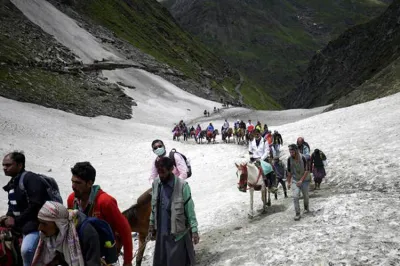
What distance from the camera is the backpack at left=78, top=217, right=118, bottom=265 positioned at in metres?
4.73

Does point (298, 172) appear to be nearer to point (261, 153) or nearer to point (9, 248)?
point (261, 153)

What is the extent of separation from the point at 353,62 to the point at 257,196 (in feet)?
372

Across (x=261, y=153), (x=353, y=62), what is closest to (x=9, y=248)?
(x=261, y=153)

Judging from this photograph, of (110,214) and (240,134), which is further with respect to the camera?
(240,134)

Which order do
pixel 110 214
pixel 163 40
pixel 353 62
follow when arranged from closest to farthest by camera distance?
pixel 110 214, pixel 353 62, pixel 163 40

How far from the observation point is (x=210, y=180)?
21422 mm

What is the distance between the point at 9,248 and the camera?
19.9 feet

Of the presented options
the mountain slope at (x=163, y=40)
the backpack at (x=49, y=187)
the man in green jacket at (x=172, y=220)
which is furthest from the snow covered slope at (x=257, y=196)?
the mountain slope at (x=163, y=40)

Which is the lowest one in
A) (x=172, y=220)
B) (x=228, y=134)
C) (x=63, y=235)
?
(x=172, y=220)

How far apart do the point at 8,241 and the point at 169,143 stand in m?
30.1

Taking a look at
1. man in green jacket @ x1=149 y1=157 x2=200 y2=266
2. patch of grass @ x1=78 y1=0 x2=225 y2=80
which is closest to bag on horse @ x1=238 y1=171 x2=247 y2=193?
man in green jacket @ x1=149 y1=157 x2=200 y2=266

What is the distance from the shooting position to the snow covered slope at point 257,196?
8.08 m

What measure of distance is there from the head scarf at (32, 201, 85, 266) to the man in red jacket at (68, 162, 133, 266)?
710mm

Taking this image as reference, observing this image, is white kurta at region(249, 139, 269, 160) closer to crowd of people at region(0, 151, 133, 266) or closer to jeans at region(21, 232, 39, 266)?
crowd of people at region(0, 151, 133, 266)
